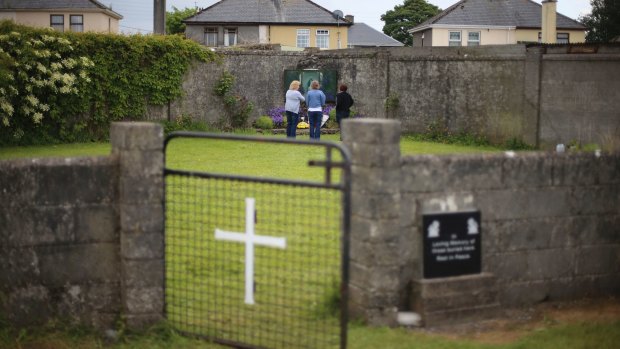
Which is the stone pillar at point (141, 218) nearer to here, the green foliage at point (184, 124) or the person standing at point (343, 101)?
the person standing at point (343, 101)

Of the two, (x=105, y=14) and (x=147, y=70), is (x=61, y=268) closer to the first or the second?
(x=147, y=70)

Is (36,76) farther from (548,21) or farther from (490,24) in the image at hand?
(490,24)

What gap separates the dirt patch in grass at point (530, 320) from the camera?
250 inches

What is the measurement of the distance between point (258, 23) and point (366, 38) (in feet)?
57.8

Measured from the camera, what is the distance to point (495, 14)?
201ft

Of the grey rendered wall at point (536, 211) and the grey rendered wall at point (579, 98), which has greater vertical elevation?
the grey rendered wall at point (579, 98)

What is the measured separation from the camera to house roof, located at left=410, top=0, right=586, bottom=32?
199ft

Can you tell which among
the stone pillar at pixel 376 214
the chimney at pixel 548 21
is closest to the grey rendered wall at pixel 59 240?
the stone pillar at pixel 376 214

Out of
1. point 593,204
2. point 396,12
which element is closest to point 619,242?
point 593,204

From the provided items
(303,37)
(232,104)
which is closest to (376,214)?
(232,104)

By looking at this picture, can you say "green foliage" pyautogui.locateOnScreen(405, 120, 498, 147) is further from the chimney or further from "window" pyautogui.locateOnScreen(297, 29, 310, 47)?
"window" pyautogui.locateOnScreen(297, 29, 310, 47)

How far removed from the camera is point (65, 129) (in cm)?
2250

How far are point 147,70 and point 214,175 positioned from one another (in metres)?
18.2

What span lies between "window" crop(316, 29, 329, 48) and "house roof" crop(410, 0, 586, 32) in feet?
27.2
